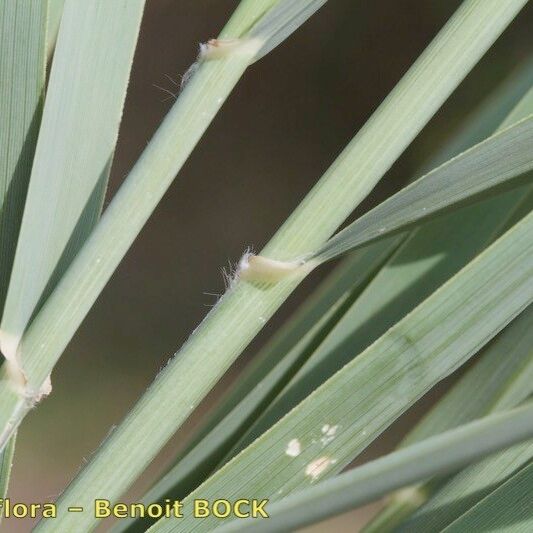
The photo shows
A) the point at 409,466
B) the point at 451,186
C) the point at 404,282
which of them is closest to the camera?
the point at 409,466

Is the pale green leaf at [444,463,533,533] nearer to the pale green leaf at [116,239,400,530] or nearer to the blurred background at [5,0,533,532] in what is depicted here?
the pale green leaf at [116,239,400,530]

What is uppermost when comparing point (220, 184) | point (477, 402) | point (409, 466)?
point (220, 184)

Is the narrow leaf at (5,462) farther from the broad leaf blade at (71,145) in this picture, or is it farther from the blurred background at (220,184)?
the blurred background at (220,184)

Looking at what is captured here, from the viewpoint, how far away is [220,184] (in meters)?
1.29

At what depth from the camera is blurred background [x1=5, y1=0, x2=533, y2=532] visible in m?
1.25

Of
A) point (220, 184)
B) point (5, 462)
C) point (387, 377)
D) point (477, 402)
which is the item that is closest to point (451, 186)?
point (387, 377)

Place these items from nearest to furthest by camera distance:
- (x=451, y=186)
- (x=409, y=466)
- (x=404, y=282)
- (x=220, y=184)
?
(x=409, y=466) → (x=451, y=186) → (x=404, y=282) → (x=220, y=184)

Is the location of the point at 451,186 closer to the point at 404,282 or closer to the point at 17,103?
the point at 404,282

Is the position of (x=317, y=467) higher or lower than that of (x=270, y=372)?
lower

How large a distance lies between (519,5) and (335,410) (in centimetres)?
24

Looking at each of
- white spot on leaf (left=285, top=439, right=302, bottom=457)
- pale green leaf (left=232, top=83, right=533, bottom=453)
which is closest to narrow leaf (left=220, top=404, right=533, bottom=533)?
white spot on leaf (left=285, top=439, right=302, bottom=457)

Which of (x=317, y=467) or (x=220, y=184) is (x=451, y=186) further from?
(x=220, y=184)

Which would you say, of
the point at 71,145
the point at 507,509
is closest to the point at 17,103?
the point at 71,145

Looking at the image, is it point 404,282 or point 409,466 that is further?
point 404,282
